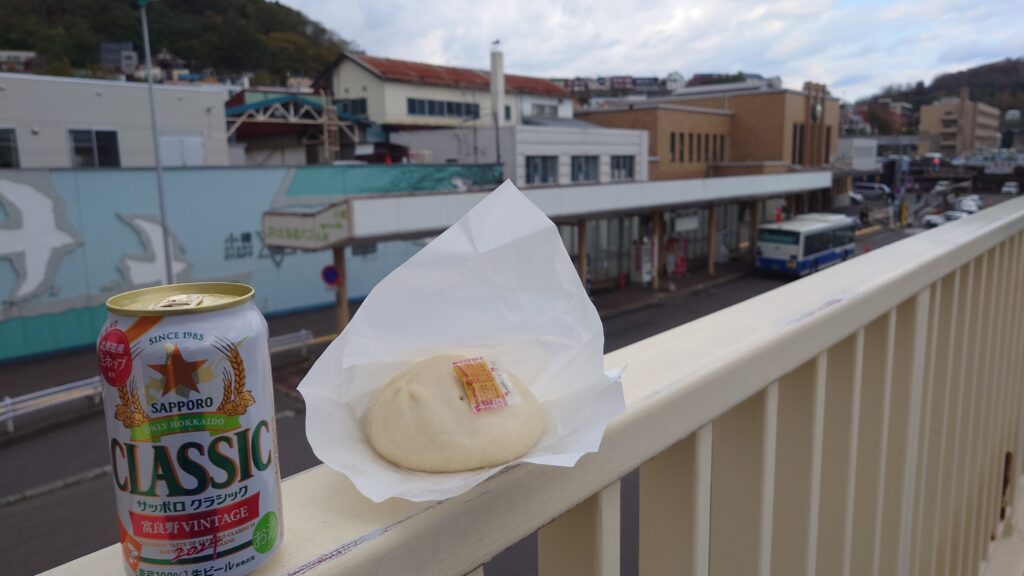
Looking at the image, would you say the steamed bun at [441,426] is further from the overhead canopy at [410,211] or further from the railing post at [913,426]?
the overhead canopy at [410,211]

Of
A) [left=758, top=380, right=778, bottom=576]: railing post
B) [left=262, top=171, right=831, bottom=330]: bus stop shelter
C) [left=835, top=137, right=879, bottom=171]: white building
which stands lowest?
[left=262, top=171, right=831, bottom=330]: bus stop shelter

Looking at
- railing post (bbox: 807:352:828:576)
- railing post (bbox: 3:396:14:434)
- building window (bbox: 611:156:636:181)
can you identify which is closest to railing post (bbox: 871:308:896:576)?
railing post (bbox: 807:352:828:576)

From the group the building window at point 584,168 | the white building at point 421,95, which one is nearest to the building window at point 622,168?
the building window at point 584,168

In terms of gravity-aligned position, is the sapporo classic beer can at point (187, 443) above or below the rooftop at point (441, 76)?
below

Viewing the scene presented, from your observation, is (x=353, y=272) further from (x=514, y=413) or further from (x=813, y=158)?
(x=813, y=158)

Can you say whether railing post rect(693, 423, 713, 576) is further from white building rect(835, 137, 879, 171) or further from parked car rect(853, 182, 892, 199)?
white building rect(835, 137, 879, 171)

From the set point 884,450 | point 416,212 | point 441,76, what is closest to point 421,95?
point 441,76

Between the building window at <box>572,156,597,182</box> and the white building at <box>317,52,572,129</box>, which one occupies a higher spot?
the white building at <box>317,52,572,129</box>
